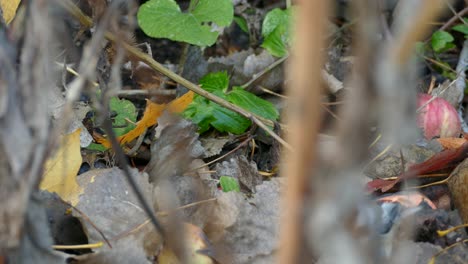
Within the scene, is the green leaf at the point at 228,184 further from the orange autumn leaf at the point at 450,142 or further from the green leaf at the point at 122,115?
the orange autumn leaf at the point at 450,142

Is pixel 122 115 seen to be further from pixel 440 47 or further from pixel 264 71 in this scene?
pixel 440 47

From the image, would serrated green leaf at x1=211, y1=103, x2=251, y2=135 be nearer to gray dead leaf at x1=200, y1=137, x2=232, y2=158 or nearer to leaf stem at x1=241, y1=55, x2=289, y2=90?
gray dead leaf at x1=200, y1=137, x2=232, y2=158

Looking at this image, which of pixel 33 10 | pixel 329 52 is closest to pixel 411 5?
pixel 33 10

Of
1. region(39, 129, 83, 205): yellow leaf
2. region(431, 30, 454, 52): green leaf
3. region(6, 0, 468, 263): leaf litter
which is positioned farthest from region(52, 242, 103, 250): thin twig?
region(431, 30, 454, 52): green leaf

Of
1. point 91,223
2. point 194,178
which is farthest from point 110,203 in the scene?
point 194,178

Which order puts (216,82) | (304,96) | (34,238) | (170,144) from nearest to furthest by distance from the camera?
(304,96) < (34,238) < (170,144) < (216,82)

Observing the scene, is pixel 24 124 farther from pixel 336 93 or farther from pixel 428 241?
pixel 336 93

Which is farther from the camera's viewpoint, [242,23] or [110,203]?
[242,23]
